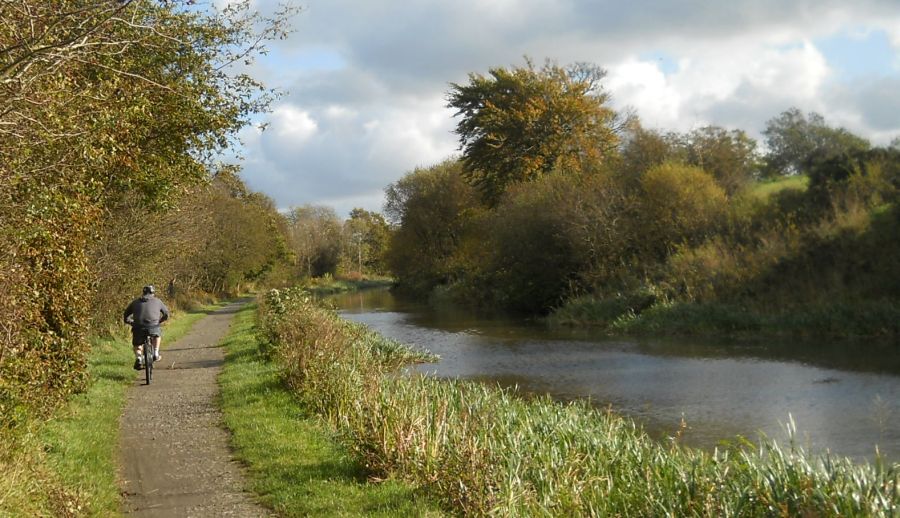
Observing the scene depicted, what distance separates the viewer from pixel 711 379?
18500 mm

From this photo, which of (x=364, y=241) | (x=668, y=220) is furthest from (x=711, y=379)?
(x=364, y=241)

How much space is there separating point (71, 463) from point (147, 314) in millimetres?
7297

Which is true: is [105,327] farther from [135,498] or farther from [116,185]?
[135,498]

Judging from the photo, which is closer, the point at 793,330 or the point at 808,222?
the point at 793,330

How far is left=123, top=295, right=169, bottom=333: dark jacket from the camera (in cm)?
1562

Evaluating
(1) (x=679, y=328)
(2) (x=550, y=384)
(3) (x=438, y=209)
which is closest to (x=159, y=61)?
(2) (x=550, y=384)

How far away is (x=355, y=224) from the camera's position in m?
120

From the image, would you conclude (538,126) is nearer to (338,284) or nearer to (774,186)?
(774,186)

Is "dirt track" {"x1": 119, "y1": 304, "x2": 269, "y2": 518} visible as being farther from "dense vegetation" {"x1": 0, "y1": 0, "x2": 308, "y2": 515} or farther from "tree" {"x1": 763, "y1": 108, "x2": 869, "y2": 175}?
"tree" {"x1": 763, "y1": 108, "x2": 869, "y2": 175}

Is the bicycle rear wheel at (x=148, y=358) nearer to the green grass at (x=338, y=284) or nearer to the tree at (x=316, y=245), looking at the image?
the green grass at (x=338, y=284)

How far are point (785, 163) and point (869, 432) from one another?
120 ft

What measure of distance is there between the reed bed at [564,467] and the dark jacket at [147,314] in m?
5.24

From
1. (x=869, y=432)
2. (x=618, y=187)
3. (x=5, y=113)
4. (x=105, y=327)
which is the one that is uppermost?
(x=618, y=187)

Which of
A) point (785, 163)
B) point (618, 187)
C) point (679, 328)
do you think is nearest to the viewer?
point (679, 328)
